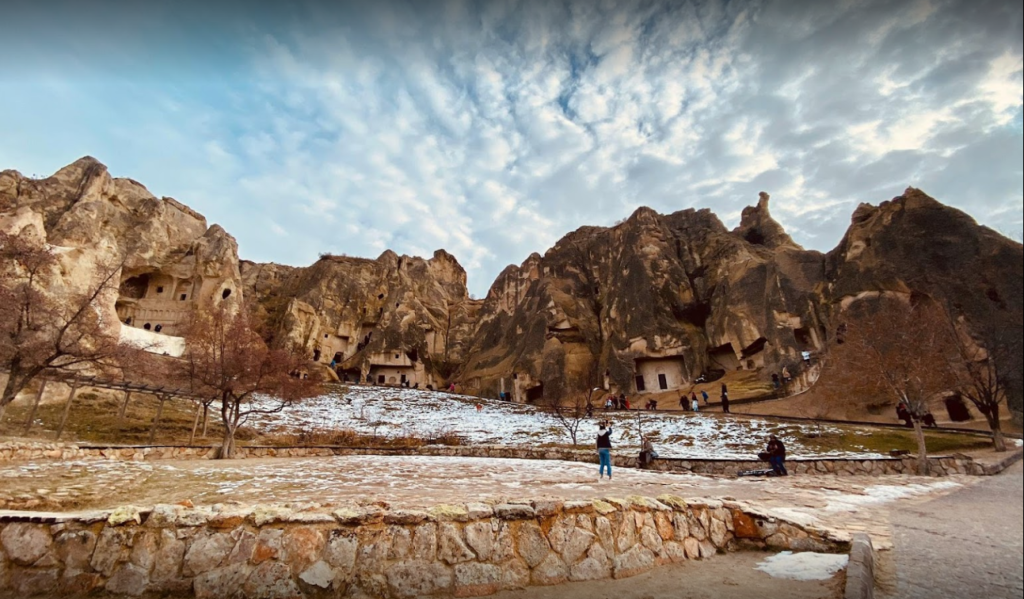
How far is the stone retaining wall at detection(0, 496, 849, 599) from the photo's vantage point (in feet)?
13.9

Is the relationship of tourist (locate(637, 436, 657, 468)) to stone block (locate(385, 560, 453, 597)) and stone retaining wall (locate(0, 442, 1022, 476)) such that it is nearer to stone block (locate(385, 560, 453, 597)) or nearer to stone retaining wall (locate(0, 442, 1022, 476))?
stone retaining wall (locate(0, 442, 1022, 476))

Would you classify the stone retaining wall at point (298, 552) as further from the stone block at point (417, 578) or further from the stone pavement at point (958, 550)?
the stone pavement at point (958, 550)

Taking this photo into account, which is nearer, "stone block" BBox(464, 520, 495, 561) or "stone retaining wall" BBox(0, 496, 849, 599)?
"stone retaining wall" BBox(0, 496, 849, 599)

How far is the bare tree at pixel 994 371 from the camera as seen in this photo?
18203 mm

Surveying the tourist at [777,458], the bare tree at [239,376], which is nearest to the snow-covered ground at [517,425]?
the tourist at [777,458]

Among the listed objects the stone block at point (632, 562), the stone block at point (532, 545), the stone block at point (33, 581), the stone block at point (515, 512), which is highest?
the stone block at point (515, 512)

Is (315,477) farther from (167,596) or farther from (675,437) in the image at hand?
(675,437)

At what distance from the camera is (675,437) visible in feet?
69.9

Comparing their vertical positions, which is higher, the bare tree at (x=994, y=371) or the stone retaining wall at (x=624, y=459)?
the bare tree at (x=994, y=371)


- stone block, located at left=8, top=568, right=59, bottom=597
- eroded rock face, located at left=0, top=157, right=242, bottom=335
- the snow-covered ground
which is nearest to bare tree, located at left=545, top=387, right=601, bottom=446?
the snow-covered ground

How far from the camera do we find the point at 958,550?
224 inches

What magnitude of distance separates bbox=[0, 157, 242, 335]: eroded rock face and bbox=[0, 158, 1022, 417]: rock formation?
16 cm

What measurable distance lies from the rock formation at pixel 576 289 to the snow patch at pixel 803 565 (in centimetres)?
2693

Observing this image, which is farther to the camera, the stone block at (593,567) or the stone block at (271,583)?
the stone block at (593,567)
